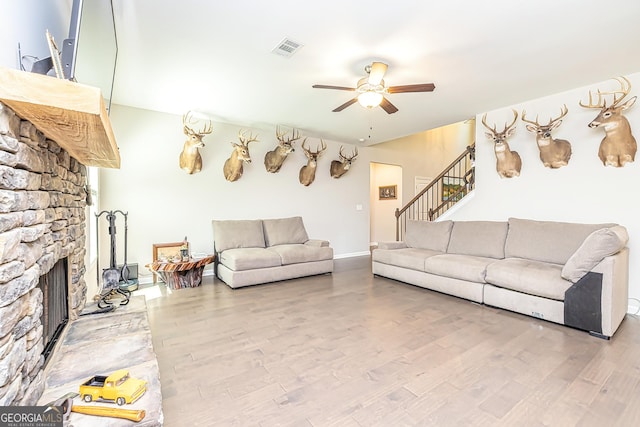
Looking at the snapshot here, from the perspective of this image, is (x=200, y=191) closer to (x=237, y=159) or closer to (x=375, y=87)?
(x=237, y=159)

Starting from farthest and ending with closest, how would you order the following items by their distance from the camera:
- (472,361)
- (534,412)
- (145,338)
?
(472,361), (145,338), (534,412)

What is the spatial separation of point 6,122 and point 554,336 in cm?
393

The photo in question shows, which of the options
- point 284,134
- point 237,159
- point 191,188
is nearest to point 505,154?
point 284,134

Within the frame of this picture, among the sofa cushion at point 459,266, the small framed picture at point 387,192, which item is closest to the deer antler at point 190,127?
Result: the sofa cushion at point 459,266

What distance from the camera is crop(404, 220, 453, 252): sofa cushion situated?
4691 millimetres

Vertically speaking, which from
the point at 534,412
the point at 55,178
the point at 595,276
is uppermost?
the point at 55,178

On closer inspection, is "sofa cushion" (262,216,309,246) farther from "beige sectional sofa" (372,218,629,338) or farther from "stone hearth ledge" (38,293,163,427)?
"stone hearth ledge" (38,293,163,427)

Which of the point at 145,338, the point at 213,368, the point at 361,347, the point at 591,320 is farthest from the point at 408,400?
the point at 591,320

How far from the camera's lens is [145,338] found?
204 cm

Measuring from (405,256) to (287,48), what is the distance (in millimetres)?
3179

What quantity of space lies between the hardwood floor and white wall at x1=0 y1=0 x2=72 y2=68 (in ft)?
6.26

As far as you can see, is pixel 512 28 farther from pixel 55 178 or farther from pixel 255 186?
pixel 255 186

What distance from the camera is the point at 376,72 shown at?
290cm

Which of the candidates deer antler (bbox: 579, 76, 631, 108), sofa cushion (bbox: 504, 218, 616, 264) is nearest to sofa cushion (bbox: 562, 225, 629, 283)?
sofa cushion (bbox: 504, 218, 616, 264)
